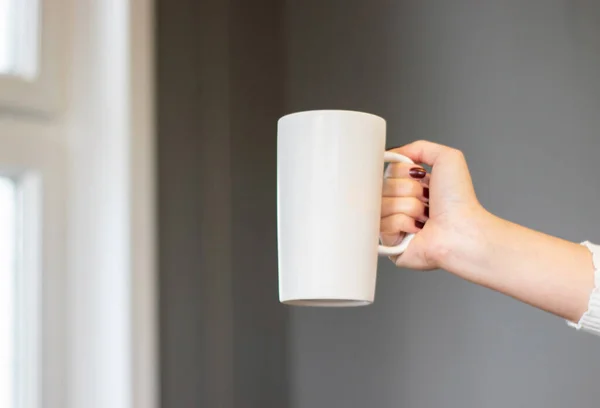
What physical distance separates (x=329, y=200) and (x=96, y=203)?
54 cm

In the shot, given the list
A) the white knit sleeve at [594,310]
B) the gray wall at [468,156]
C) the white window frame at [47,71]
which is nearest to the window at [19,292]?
the white window frame at [47,71]

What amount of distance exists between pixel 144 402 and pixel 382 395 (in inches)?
17.9

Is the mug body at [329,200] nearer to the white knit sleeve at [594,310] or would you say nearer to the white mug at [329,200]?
the white mug at [329,200]

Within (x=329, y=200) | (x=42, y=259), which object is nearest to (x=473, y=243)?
(x=329, y=200)

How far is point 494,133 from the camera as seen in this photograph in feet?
4.15

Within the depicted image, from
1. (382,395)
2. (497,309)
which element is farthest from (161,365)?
(497,309)

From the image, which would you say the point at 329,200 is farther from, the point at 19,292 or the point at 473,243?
the point at 19,292

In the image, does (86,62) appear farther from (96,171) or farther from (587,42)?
(587,42)

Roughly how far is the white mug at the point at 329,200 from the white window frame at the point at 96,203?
0.45 meters

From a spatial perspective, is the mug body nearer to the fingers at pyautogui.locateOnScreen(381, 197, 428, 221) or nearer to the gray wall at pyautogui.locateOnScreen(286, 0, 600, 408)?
the fingers at pyautogui.locateOnScreen(381, 197, 428, 221)

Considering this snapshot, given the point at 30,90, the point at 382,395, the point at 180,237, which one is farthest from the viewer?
the point at 382,395

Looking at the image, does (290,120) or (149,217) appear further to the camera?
(149,217)

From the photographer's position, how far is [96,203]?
1099 mm

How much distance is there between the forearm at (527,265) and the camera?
787 millimetres
